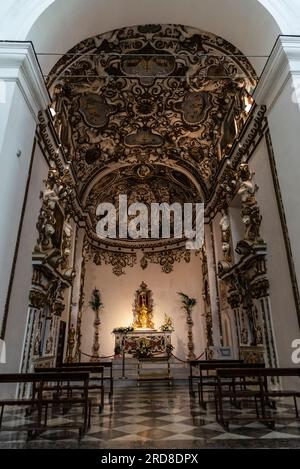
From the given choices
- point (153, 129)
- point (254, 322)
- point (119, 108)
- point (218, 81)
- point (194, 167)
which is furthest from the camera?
point (194, 167)

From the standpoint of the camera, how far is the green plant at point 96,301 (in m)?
→ 15.6

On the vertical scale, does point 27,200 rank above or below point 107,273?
below

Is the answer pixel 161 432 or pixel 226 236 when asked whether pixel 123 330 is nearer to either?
Result: pixel 226 236

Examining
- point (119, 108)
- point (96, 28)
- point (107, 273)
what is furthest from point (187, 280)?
point (96, 28)

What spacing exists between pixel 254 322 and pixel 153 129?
8.04 metres

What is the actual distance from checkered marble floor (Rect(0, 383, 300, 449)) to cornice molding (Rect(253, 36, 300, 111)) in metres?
5.72

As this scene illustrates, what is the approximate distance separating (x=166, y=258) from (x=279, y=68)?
1208 cm

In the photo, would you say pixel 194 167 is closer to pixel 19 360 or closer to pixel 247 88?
pixel 247 88

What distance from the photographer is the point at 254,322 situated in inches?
328

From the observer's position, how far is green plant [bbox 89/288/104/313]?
1560cm

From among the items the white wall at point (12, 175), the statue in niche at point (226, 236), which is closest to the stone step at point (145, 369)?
the statue in niche at point (226, 236)

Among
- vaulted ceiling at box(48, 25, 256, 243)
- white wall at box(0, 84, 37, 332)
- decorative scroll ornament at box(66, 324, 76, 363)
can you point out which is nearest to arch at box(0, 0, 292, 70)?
vaulted ceiling at box(48, 25, 256, 243)

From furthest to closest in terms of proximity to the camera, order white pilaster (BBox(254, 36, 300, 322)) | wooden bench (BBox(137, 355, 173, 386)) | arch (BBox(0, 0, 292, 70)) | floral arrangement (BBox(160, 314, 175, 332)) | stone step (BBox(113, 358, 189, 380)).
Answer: floral arrangement (BBox(160, 314, 175, 332)) < stone step (BBox(113, 358, 189, 380)) < wooden bench (BBox(137, 355, 173, 386)) < arch (BBox(0, 0, 292, 70)) < white pilaster (BBox(254, 36, 300, 322))

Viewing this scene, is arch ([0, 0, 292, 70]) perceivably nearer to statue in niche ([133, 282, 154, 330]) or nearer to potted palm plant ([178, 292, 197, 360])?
potted palm plant ([178, 292, 197, 360])
